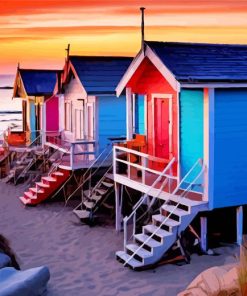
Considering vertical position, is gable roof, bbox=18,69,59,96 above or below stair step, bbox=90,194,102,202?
above

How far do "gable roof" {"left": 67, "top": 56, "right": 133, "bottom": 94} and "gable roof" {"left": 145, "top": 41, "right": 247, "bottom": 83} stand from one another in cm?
554

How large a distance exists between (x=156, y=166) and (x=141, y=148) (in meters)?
0.73

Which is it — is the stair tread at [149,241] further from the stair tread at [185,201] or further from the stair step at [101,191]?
the stair step at [101,191]

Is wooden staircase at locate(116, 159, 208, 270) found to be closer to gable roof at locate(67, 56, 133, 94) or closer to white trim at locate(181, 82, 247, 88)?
white trim at locate(181, 82, 247, 88)

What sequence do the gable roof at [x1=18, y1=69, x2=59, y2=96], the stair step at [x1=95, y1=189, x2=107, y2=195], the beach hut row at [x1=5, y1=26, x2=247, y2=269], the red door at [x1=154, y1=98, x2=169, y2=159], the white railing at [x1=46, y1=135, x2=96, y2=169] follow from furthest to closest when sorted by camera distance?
the gable roof at [x1=18, y1=69, x2=59, y2=96] → the white railing at [x1=46, y1=135, x2=96, y2=169] → the stair step at [x1=95, y1=189, x2=107, y2=195] → the red door at [x1=154, y1=98, x2=169, y2=159] → the beach hut row at [x1=5, y1=26, x2=247, y2=269]

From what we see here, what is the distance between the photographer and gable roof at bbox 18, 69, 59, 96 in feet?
95.2

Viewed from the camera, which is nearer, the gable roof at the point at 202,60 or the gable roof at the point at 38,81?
the gable roof at the point at 202,60

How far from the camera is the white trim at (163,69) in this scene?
13281mm

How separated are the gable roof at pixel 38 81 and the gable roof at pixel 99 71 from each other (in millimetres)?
7155

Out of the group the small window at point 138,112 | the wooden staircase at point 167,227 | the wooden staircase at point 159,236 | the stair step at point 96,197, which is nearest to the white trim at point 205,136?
the wooden staircase at point 167,227

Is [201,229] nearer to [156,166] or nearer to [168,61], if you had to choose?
[156,166]

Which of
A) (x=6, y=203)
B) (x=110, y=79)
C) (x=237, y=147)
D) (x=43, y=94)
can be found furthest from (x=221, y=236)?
(x=43, y=94)

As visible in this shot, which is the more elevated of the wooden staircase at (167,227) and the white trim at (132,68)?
the white trim at (132,68)

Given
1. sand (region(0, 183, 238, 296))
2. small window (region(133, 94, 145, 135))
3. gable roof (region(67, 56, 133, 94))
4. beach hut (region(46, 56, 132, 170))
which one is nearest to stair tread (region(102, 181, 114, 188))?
sand (region(0, 183, 238, 296))
